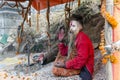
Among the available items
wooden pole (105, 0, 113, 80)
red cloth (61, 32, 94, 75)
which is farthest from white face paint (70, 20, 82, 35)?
wooden pole (105, 0, 113, 80)

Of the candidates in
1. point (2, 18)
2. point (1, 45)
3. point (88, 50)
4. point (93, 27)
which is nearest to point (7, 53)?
point (1, 45)

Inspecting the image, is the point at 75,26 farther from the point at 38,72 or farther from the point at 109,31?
the point at 38,72

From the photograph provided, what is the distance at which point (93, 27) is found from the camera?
5.31 metres

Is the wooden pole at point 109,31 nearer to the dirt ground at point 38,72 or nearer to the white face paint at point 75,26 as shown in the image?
the white face paint at point 75,26

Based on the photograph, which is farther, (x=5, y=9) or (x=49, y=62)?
(x=5, y=9)

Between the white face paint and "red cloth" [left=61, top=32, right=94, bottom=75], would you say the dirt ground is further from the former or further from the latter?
the white face paint

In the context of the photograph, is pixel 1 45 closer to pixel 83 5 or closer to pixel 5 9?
pixel 5 9

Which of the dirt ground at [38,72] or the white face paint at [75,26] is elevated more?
the white face paint at [75,26]

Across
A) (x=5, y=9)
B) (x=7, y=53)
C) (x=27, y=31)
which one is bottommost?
(x=7, y=53)

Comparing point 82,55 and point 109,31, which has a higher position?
point 109,31

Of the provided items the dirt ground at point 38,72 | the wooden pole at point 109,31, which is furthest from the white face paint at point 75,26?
the dirt ground at point 38,72

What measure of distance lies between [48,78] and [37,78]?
0.24 m

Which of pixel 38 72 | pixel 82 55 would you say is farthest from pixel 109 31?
pixel 38 72

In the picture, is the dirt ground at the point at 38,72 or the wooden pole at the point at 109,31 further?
the dirt ground at the point at 38,72
